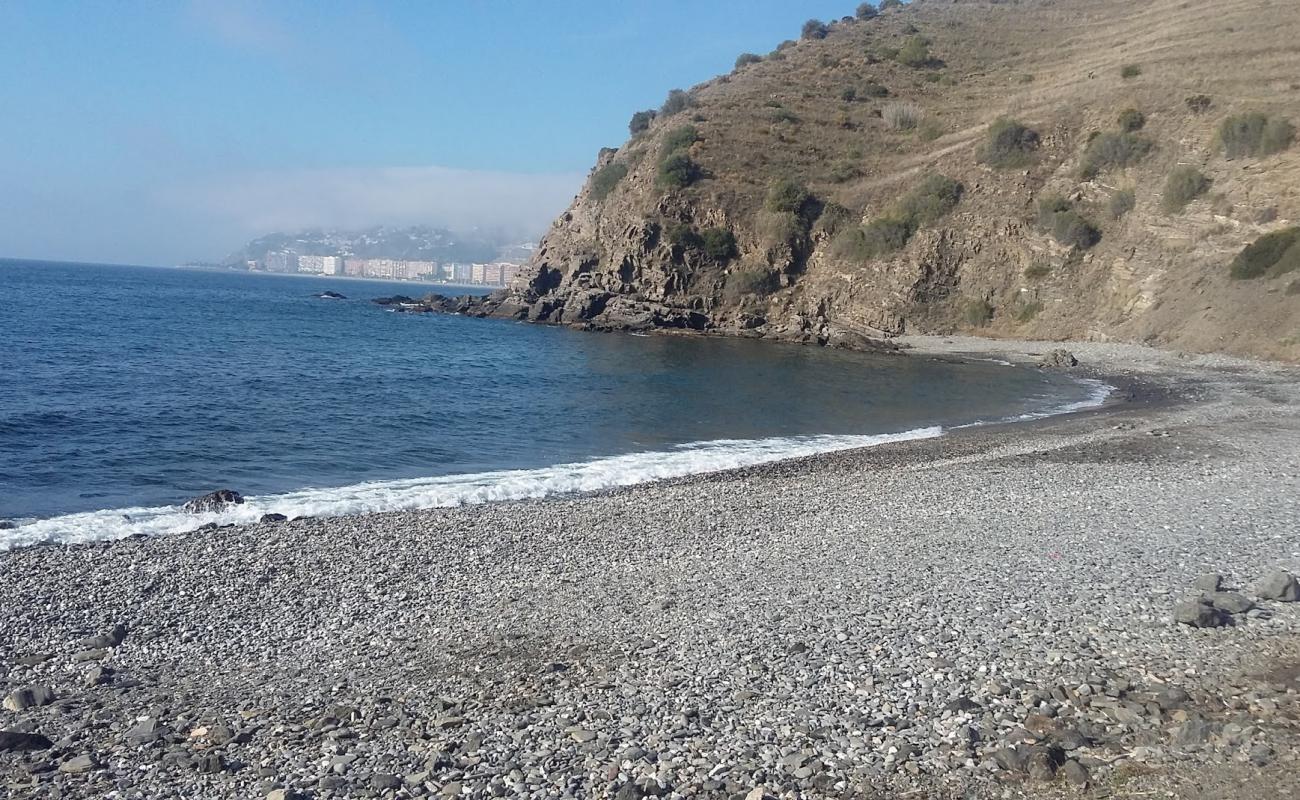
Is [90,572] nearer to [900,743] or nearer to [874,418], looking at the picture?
[900,743]

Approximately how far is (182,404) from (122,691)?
22818mm

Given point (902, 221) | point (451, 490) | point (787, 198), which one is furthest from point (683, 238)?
point (451, 490)

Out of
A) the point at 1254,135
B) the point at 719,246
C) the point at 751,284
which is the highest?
the point at 1254,135

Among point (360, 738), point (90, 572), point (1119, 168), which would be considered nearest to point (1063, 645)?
point (360, 738)

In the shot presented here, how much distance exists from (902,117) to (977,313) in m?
26.9

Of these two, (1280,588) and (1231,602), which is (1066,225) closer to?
(1280,588)

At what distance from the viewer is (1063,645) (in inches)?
347

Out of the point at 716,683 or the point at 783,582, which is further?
the point at 783,582

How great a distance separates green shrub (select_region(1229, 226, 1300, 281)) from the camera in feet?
134

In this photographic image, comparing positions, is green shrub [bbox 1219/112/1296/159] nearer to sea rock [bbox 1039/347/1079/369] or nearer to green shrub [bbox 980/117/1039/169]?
green shrub [bbox 980/117/1039/169]

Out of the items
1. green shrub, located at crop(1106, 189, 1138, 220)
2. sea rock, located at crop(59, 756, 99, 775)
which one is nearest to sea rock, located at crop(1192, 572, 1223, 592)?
sea rock, located at crop(59, 756, 99, 775)

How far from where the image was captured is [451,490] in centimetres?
1909

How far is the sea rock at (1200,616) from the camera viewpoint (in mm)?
9094

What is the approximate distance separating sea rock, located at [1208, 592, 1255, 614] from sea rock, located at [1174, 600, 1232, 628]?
0.48ft
